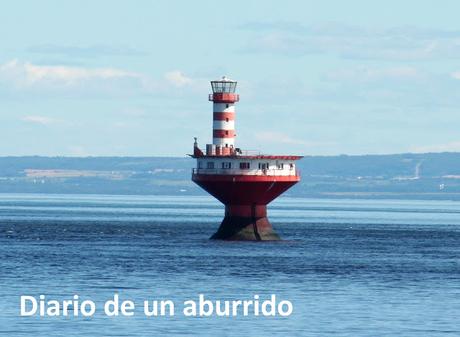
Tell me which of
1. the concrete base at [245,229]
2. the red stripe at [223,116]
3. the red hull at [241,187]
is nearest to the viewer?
the red hull at [241,187]

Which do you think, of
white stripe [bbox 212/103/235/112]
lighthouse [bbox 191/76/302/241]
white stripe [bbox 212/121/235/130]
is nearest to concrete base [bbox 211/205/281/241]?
lighthouse [bbox 191/76/302/241]

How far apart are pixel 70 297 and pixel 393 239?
80.0 metres

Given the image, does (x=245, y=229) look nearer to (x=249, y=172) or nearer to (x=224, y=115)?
(x=249, y=172)

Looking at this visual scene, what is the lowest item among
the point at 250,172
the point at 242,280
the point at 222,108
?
the point at 242,280

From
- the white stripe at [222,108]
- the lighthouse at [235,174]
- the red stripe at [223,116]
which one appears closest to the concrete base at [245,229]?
the lighthouse at [235,174]

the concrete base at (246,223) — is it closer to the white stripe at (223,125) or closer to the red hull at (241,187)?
the red hull at (241,187)

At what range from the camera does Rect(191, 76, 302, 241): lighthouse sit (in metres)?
118

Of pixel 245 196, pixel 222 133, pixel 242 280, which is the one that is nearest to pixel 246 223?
pixel 245 196

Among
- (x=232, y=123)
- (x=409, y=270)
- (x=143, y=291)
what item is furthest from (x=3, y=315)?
(x=232, y=123)

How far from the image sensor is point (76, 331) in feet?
204

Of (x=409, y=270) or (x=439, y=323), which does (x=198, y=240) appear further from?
(x=439, y=323)

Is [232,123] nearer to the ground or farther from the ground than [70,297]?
farther from the ground

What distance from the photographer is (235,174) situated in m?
117

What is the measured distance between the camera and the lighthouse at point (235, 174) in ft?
386
